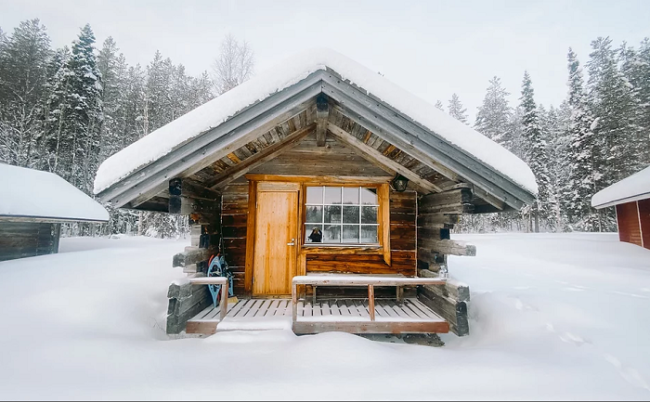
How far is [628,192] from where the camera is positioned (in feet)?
36.0

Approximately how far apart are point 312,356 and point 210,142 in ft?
10.1

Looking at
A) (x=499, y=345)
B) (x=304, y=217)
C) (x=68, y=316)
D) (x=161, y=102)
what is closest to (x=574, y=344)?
(x=499, y=345)

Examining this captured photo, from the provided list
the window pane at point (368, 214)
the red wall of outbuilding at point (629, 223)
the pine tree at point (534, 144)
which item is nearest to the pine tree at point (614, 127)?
the pine tree at point (534, 144)

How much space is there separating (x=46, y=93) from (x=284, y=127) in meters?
25.8

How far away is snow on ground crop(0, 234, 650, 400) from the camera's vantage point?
253 cm

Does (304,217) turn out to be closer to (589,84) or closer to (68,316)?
(68,316)

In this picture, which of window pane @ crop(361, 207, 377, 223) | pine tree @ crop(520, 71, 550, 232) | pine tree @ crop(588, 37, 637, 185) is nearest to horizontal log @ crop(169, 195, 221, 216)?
window pane @ crop(361, 207, 377, 223)

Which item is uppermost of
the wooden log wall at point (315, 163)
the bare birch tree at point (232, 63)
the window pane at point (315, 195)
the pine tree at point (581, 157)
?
the bare birch tree at point (232, 63)

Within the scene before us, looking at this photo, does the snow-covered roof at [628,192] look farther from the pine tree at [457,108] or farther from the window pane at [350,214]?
the pine tree at [457,108]

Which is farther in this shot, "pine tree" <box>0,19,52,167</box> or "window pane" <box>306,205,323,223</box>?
"pine tree" <box>0,19,52,167</box>

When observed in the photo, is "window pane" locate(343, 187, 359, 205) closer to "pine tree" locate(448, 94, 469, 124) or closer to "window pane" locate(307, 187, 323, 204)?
"window pane" locate(307, 187, 323, 204)

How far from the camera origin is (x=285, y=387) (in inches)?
102

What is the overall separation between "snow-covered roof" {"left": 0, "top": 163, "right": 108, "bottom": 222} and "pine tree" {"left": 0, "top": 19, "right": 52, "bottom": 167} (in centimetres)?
912

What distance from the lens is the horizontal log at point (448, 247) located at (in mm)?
4316
